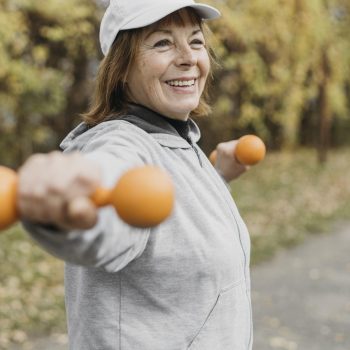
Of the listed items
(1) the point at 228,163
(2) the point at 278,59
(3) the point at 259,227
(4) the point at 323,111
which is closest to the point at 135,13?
(1) the point at 228,163

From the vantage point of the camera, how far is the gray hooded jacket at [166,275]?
1.36 meters

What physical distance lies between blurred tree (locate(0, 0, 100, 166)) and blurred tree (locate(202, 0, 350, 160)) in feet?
6.06

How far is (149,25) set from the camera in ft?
5.16

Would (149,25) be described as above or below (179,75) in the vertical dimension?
above

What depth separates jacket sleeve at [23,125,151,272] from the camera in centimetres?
96

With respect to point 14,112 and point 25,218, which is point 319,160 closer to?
point 14,112

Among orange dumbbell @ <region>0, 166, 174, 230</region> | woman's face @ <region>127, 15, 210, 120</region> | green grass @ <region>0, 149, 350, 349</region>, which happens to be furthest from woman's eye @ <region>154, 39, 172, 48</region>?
green grass @ <region>0, 149, 350, 349</region>

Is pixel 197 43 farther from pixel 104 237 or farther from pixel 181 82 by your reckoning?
pixel 104 237

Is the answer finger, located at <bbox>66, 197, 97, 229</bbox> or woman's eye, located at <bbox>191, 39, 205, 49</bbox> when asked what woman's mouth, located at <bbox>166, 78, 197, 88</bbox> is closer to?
woman's eye, located at <bbox>191, 39, 205, 49</bbox>

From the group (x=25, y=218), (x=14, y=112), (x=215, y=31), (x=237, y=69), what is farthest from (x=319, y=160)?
(x=25, y=218)

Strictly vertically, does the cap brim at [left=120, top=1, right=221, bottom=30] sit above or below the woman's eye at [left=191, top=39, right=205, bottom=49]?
above

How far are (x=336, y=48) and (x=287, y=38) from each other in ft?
6.83

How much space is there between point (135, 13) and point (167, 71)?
181mm

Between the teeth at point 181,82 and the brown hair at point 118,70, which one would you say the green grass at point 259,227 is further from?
the teeth at point 181,82
